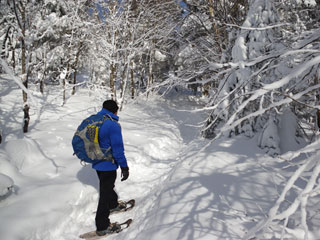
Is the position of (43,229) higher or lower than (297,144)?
lower

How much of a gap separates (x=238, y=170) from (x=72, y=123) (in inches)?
280

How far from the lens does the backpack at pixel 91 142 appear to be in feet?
10.5

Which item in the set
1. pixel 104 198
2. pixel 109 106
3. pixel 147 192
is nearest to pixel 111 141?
pixel 109 106

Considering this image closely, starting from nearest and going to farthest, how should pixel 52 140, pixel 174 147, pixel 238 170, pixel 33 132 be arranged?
pixel 238 170 < pixel 52 140 < pixel 33 132 < pixel 174 147

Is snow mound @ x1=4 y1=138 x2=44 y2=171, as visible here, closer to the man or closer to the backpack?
the backpack

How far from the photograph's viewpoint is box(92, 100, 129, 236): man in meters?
3.25

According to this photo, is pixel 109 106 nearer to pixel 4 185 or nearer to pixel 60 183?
pixel 60 183

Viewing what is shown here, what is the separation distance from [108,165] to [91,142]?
50 cm

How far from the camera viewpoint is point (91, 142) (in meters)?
3.21

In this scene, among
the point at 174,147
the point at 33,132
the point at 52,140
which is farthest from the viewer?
the point at 174,147

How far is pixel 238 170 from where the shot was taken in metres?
3.97

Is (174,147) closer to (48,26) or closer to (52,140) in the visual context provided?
(52,140)

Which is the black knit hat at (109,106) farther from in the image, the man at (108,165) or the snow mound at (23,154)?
the snow mound at (23,154)

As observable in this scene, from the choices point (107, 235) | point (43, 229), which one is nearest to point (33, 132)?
point (43, 229)
